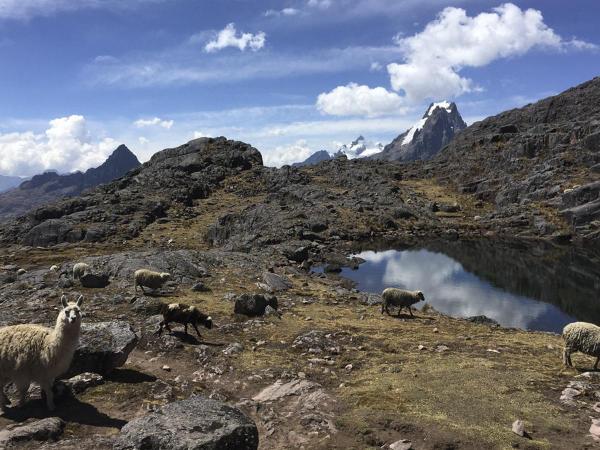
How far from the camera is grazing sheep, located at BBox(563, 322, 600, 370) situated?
2048 centimetres

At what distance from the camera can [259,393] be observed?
17219 mm

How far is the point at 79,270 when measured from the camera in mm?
35562

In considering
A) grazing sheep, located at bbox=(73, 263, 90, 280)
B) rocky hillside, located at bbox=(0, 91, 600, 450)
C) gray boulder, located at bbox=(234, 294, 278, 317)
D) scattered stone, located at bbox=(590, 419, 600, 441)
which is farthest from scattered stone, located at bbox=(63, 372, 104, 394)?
grazing sheep, located at bbox=(73, 263, 90, 280)

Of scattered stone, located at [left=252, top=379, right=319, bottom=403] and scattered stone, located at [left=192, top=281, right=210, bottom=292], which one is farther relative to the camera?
scattered stone, located at [left=192, top=281, right=210, bottom=292]

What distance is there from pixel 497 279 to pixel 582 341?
1692 inches

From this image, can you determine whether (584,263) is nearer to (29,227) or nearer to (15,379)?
(15,379)

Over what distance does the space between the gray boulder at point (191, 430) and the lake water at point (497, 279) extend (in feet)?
120

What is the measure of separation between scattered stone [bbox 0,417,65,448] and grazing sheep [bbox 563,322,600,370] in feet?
68.8

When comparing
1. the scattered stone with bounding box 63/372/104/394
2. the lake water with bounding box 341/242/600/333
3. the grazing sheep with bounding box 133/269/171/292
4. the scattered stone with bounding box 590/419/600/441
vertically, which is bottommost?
the lake water with bounding box 341/242/600/333

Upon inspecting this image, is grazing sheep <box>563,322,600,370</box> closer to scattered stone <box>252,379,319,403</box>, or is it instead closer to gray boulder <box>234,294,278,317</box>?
scattered stone <box>252,379,319,403</box>

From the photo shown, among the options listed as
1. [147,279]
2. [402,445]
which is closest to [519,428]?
[402,445]

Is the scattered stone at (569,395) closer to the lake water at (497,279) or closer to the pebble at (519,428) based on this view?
the pebble at (519,428)

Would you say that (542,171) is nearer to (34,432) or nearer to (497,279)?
(497,279)

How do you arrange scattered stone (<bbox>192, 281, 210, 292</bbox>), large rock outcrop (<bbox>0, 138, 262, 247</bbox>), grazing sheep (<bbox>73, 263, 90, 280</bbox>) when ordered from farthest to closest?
1. large rock outcrop (<bbox>0, 138, 262, 247</bbox>)
2. grazing sheep (<bbox>73, 263, 90, 280</bbox>)
3. scattered stone (<bbox>192, 281, 210, 292</bbox>)
